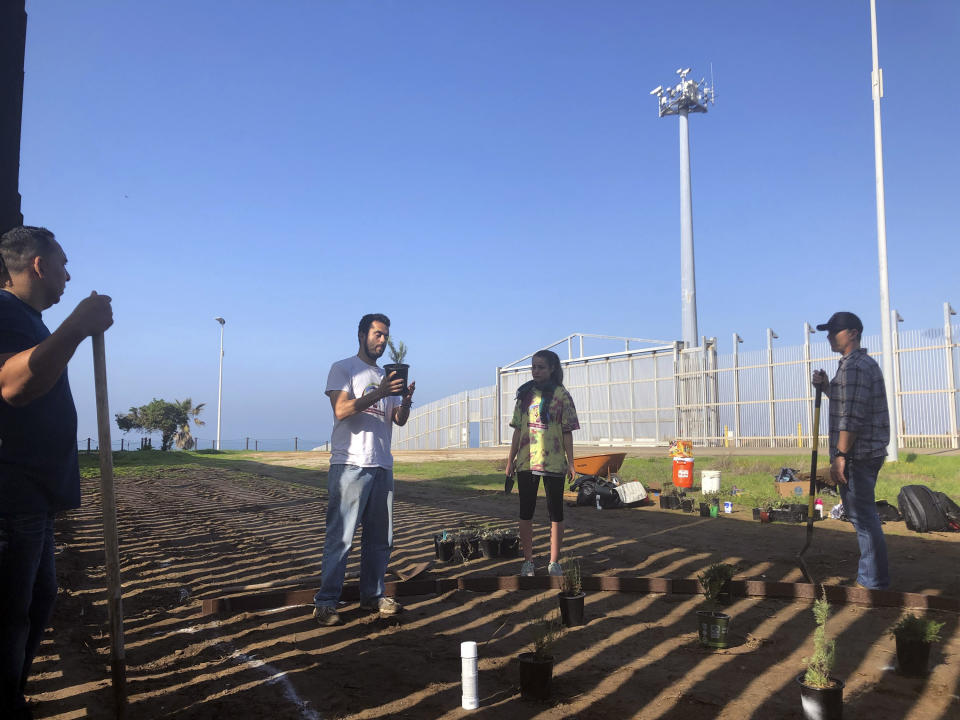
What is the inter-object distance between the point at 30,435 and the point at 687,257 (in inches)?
1604

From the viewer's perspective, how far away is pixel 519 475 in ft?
20.6

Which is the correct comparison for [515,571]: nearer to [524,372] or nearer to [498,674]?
[498,674]

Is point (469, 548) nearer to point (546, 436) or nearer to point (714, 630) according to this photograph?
point (546, 436)

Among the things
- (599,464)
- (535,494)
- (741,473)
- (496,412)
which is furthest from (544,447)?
(496,412)

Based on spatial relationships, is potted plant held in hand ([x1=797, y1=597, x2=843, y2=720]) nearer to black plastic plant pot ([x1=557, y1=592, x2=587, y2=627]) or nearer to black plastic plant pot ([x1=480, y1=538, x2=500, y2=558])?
black plastic plant pot ([x1=557, y1=592, x2=587, y2=627])

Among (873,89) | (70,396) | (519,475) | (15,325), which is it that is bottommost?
(519,475)

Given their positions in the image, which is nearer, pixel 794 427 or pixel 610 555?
pixel 610 555

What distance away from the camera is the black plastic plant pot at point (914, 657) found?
370 centimetres

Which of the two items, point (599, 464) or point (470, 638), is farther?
point (599, 464)

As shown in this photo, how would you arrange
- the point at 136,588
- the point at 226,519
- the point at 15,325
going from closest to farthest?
the point at 15,325, the point at 136,588, the point at 226,519

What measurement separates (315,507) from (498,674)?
9226mm

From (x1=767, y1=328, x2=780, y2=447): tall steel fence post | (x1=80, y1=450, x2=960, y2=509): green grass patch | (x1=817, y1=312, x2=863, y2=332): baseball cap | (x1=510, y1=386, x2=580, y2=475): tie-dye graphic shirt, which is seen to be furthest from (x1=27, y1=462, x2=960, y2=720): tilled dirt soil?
(x1=767, y1=328, x2=780, y2=447): tall steel fence post

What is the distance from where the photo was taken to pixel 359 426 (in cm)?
503

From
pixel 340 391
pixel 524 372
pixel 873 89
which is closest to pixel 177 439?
pixel 524 372
